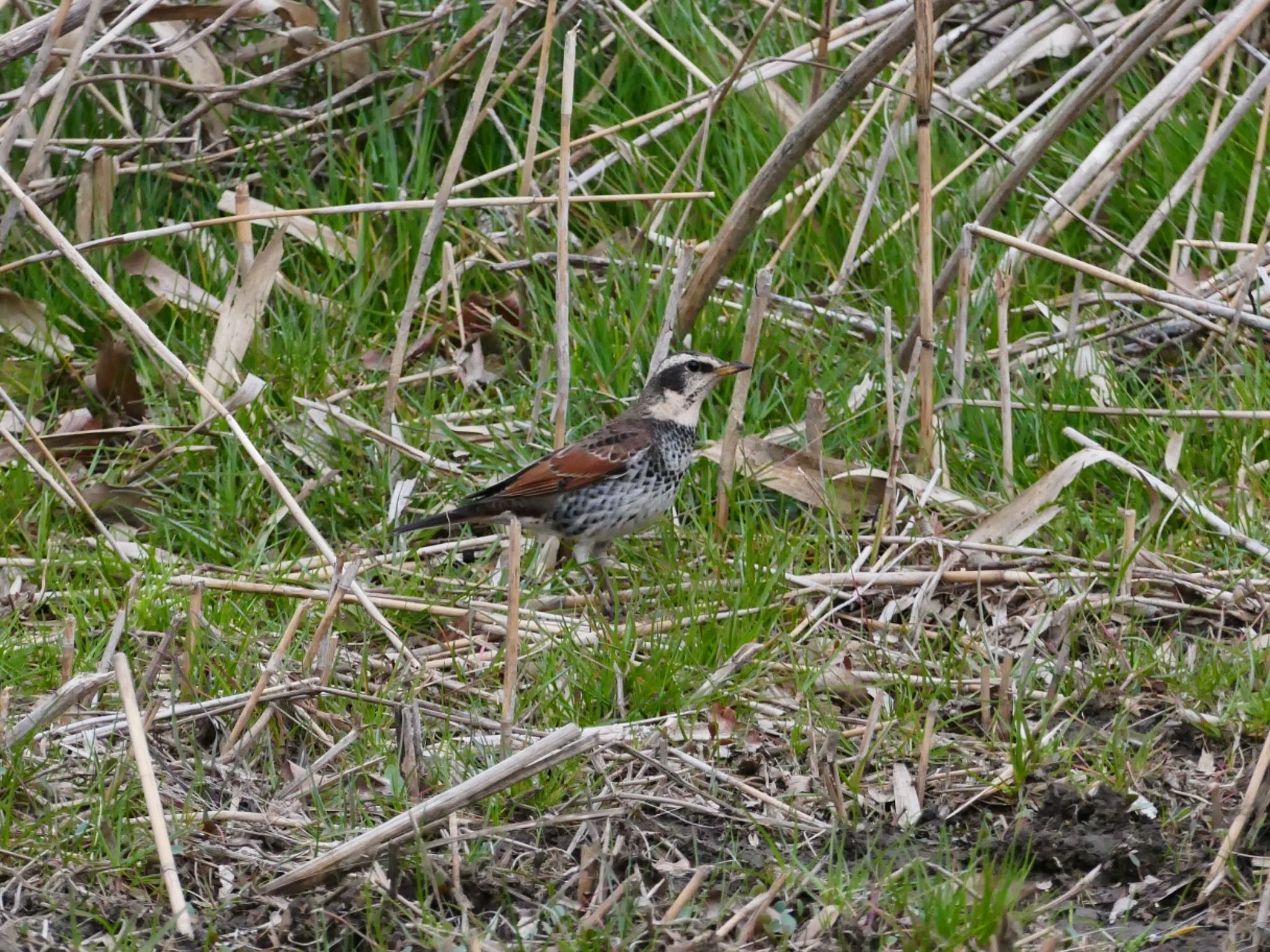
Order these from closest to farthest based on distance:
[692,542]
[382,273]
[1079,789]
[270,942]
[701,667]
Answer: [270,942] < [1079,789] < [701,667] < [692,542] < [382,273]

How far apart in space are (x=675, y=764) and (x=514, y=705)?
18.3 inches

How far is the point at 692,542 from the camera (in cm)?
576

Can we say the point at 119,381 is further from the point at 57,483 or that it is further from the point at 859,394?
the point at 859,394

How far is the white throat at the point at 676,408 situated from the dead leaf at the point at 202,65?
2663mm

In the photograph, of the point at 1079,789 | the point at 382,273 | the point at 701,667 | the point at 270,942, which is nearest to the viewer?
the point at 270,942

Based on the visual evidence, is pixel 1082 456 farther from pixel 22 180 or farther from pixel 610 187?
pixel 22 180

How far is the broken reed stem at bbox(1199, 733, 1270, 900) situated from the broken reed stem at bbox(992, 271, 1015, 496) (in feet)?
6.08

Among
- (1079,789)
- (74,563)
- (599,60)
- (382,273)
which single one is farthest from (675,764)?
(599,60)

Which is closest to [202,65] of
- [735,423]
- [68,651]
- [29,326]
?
[29,326]

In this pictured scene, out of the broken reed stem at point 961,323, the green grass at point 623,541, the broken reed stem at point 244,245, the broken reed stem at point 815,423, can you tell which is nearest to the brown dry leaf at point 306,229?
the green grass at point 623,541

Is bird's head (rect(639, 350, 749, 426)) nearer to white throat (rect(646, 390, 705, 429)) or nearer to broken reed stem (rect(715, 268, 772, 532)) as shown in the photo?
white throat (rect(646, 390, 705, 429))

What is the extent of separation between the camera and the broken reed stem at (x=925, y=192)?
5.14 metres

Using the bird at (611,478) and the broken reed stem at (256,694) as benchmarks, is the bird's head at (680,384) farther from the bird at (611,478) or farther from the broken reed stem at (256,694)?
the broken reed stem at (256,694)

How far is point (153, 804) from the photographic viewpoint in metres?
3.60
